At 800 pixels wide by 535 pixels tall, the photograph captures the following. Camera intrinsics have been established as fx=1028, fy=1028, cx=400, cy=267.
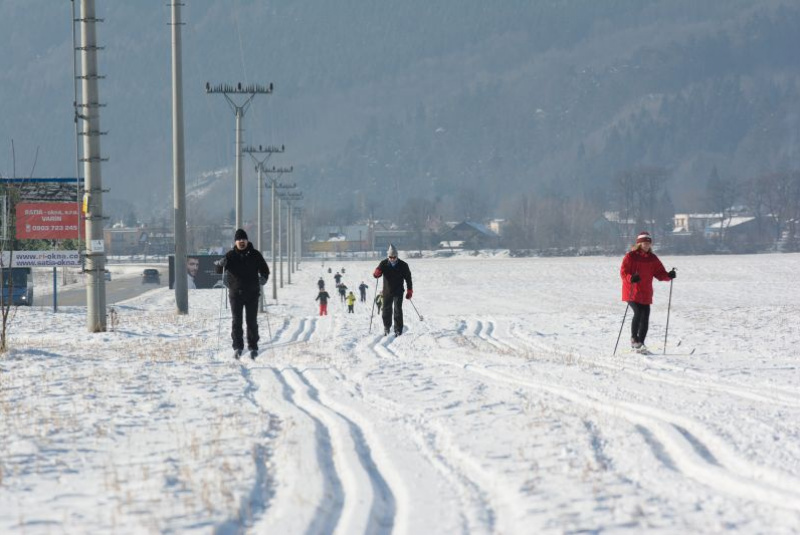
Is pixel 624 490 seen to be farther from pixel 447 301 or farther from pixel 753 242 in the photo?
pixel 753 242

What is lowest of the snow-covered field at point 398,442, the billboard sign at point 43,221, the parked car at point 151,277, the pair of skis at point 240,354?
the parked car at point 151,277

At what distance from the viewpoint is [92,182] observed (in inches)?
831

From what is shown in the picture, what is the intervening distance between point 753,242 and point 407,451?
19721cm

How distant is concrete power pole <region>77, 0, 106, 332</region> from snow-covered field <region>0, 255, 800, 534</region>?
6.13 metres

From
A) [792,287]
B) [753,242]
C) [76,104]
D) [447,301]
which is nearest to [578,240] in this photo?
[753,242]

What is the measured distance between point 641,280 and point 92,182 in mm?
11890

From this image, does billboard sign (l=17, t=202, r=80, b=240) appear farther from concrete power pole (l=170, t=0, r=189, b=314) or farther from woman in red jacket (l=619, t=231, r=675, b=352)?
woman in red jacket (l=619, t=231, r=675, b=352)

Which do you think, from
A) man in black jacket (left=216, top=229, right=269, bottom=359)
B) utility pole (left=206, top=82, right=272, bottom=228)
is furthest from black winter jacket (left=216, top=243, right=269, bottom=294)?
utility pole (left=206, top=82, right=272, bottom=228)

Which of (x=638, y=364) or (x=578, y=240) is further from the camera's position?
(x=578, y=240)

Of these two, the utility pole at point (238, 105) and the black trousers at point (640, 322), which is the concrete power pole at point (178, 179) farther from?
the black trousers at point (640, 322)

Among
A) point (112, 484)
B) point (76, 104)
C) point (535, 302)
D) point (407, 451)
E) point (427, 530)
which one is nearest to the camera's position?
point (427, 530)

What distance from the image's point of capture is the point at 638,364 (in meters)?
12.8

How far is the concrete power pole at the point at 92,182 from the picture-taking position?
20859 mm

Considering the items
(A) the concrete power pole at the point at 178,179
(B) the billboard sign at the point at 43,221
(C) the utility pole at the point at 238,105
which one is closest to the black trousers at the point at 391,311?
(A) the concrete power pole at the point at 178,179
